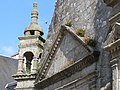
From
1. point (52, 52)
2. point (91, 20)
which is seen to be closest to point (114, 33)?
point (91, 20)

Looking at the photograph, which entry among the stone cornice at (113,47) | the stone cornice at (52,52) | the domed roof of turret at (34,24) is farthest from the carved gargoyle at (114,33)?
the domed roof of turret at (34,24)

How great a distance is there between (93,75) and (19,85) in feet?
15.2

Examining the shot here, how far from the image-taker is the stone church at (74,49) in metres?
8.76

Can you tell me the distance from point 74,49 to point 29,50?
3647mm

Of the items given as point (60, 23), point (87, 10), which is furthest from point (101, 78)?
point (60, 23)

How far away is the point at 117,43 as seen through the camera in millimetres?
8102

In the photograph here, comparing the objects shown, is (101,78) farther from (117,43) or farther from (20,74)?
(20,74)

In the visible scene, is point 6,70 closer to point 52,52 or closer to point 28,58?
point 28,58

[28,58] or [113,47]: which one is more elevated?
[28,58]

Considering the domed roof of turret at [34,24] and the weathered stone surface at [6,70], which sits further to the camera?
the weathered stone surface at [6,70]

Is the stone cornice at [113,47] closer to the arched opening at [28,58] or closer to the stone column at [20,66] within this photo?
the stone column at [20,66]

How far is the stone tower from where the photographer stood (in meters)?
14.3

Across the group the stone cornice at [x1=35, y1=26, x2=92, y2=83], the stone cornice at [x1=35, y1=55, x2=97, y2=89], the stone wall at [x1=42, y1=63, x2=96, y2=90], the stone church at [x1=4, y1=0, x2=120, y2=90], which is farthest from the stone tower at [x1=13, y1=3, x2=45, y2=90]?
the stone wall at [x1=42, y1=63, x2=96, y2=90]

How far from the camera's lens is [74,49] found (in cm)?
1150
